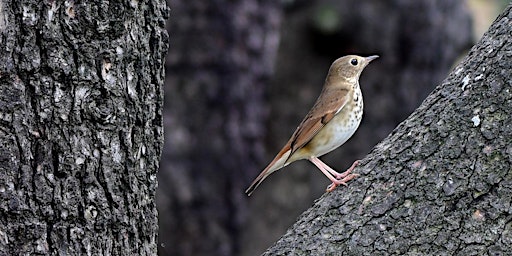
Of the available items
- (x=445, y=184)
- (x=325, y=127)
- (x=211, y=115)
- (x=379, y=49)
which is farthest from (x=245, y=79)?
(x=445, y=184)

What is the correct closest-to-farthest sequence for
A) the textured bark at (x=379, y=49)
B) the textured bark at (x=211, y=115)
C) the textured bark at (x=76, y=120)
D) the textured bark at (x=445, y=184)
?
the textured bark at (x=76, y=120)
the textured bark at (x=445, y=184)
the textured bark at (x=211, y=115)
the textured bark at (x=379, y=49)

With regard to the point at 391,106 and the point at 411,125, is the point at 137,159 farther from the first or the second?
the point at 391,106

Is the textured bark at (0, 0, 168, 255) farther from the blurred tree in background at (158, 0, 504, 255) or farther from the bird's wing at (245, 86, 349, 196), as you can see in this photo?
the blurred tree in background at (158, 0, 504, 255)

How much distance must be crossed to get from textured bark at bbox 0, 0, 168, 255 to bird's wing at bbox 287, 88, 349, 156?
192 centimetres

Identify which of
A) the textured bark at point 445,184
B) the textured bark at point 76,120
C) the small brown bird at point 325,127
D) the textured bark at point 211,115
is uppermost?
the textured bark at point 211,115

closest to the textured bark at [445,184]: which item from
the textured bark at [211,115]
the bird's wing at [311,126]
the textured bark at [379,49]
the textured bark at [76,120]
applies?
the textured bark at [76,120]

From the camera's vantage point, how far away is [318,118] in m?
5.14

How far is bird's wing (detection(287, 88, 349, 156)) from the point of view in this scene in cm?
507

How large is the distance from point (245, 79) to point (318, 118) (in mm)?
2842

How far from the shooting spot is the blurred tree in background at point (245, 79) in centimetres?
775

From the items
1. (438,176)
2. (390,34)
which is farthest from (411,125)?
(390,34)

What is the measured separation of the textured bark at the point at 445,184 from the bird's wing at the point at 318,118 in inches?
68.2

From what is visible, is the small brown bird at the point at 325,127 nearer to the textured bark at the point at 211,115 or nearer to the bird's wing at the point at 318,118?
the bird's wing at the point at 318,118

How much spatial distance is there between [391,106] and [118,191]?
588cm
